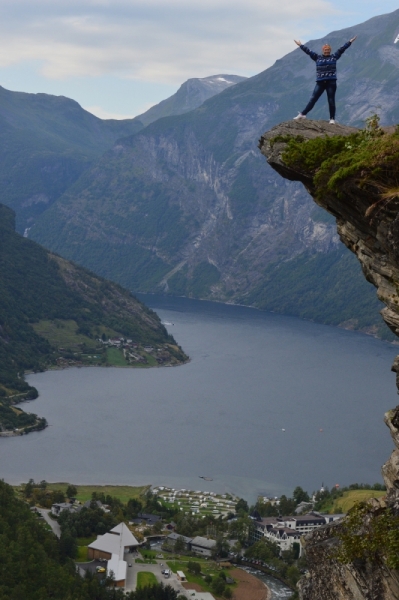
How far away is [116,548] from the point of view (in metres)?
56.3

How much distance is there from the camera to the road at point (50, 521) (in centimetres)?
5988

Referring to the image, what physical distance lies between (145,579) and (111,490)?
72.5 ft

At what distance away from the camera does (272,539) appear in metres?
62.4

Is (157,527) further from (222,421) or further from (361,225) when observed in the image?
(361,225)

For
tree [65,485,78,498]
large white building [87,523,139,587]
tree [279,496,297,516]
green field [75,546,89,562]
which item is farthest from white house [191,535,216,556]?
tree [65,485,78,498]

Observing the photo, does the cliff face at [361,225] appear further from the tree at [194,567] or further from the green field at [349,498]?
the green field at [349,498]

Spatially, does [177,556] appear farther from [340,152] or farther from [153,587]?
[340,152]

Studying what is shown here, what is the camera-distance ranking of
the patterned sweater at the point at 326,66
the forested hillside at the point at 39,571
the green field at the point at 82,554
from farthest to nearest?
the green field at the point at 82,554
the forested hillside at the point at 39,571
the patterned sweater at the point at 326,66

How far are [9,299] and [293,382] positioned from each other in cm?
4685

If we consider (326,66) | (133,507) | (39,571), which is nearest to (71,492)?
(133,507)

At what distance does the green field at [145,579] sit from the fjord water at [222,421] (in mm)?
21605

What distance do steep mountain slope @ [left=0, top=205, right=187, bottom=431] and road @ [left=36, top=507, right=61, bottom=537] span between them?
4757 centimetres

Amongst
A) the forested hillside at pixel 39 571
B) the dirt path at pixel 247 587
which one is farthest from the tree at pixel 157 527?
the forested hillside at pixel 39 571

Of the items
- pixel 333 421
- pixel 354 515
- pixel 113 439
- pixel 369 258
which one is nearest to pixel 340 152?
pixel 369 258
